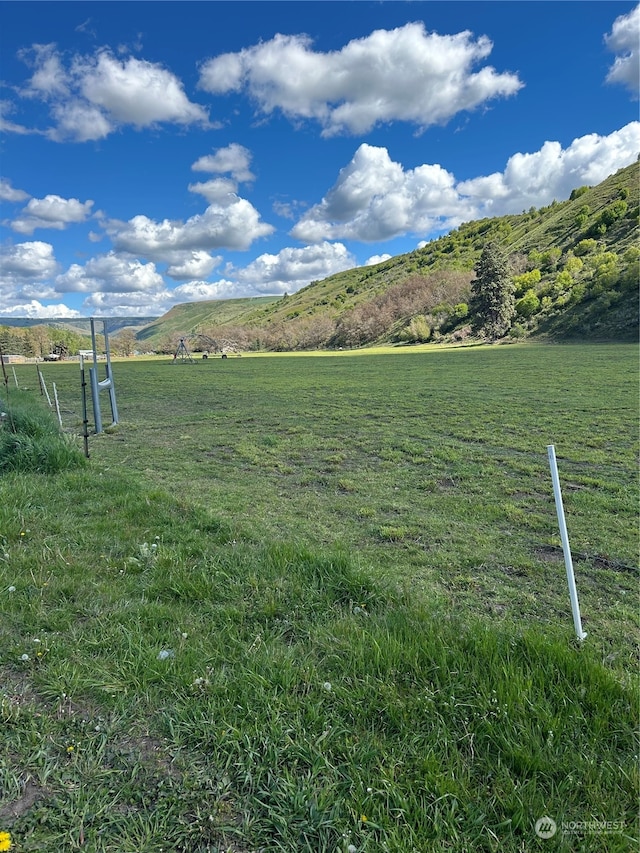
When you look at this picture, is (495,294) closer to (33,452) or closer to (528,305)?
(528,305)

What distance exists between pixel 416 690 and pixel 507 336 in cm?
6963

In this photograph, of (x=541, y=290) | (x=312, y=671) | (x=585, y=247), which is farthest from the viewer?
(x=585, y=247)

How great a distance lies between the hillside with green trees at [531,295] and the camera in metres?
55.2

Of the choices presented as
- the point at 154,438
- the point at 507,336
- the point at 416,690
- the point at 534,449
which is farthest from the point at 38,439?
the point at 507,336

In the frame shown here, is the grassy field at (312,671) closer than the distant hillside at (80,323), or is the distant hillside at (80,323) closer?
the grassy field at (312,671)

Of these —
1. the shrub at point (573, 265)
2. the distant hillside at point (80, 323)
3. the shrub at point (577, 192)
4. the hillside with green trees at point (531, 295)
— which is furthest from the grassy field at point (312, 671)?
the shrub at point (577, 192)

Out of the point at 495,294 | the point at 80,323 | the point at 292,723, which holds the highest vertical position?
the point at 495,294

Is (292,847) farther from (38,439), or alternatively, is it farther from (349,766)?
(38,439)

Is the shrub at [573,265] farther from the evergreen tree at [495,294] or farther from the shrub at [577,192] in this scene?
the shrub at [577,192]

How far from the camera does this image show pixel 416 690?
241cm

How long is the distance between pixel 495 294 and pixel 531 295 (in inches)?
197

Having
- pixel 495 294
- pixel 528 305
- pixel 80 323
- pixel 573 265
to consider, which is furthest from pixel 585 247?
pixel 80 323

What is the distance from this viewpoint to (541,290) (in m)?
68.2

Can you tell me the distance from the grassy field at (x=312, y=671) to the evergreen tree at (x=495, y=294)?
65.6 metres
